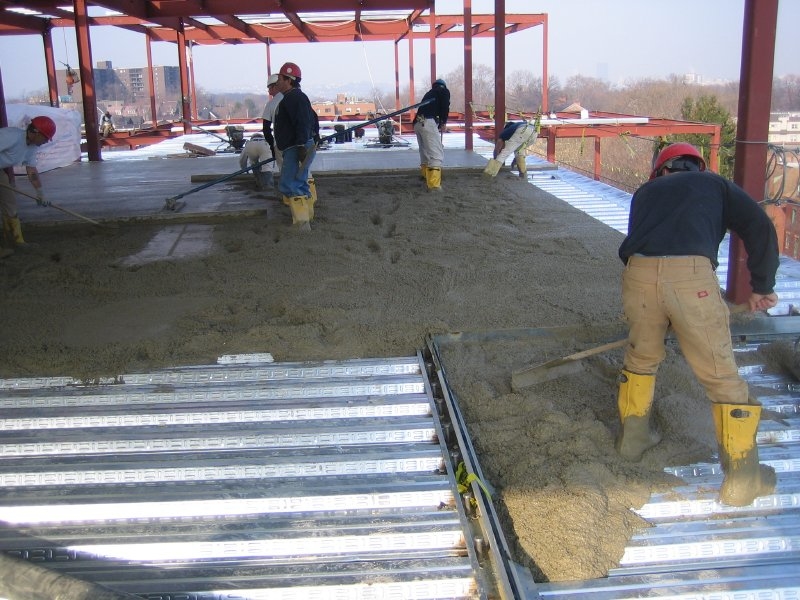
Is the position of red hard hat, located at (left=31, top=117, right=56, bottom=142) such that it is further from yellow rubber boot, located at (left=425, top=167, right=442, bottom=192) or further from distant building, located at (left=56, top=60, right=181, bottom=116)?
distant building, located at (left=56, top=60, right=181, bottom=116)

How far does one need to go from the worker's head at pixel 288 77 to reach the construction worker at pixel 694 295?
4726 mm

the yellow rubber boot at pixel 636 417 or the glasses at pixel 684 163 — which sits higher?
the glasses at pixel 684 163

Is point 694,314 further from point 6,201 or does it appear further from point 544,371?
point 6,201

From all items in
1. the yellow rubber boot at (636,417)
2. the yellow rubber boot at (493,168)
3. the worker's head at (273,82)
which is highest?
the worker's head at (273,82)

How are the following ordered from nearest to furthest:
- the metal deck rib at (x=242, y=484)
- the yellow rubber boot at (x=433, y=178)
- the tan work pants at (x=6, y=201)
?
the metal deck rib at (x=242, y=484) → the tan work pants at (x=6, y=201) → the yellow rubber boot at (x=433, y=178)

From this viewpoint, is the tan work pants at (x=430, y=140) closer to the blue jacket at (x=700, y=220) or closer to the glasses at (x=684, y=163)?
the glasses at (x=684, y=163)

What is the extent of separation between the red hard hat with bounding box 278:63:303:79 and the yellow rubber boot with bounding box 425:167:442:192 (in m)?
2.48

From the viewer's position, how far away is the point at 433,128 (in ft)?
30.3

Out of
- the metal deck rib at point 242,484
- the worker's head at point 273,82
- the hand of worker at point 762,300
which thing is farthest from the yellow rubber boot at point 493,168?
the hand of worker at point 762,300

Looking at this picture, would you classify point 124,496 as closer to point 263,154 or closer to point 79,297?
point 79,297

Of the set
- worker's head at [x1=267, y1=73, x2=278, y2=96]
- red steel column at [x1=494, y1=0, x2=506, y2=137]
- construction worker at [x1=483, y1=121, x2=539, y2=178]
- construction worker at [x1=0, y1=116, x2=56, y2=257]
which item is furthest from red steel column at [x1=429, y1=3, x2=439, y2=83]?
construction worker at [x1=0, y1=116, x2=56, y2=257]

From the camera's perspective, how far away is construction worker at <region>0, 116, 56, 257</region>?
615 cm

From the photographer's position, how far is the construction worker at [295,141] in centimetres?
697

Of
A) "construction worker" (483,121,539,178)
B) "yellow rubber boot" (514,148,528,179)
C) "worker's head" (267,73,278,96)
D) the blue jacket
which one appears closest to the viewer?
the blue jacket
